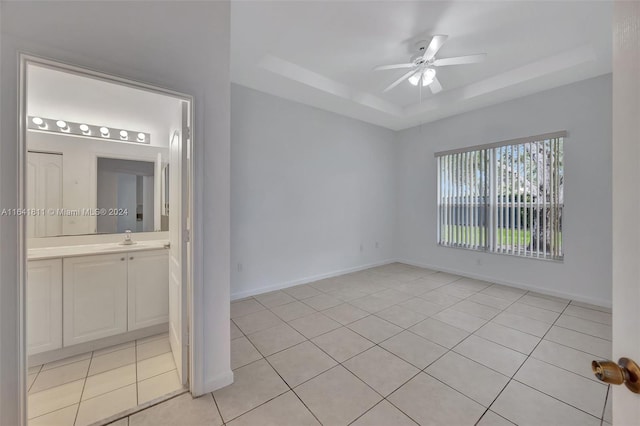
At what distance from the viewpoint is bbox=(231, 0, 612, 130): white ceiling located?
91.2 inches

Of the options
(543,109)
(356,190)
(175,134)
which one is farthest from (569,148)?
(175,134)

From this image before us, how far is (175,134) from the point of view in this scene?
204 centimetres

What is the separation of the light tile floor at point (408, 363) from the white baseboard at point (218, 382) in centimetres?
4

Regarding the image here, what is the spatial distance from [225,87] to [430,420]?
2.58 metres

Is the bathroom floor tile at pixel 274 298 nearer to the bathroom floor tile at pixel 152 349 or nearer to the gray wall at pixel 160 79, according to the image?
the bathroom floor tile at pixel 152 349

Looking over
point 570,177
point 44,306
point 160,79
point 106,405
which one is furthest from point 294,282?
point 570,177

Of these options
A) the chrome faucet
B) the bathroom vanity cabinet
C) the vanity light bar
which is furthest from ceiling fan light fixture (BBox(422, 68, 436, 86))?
the chrome faucet

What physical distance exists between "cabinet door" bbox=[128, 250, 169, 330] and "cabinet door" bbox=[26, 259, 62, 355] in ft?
1.61

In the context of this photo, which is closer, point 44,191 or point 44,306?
point 44,306

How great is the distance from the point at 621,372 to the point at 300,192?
12.2 ft

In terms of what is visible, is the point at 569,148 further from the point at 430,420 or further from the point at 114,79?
the point at 114,79

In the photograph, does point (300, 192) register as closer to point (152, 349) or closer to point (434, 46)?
point (434, 46)

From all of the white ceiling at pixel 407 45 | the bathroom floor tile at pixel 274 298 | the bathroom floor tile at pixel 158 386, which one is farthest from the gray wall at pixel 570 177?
the bathroom floor tile at pixel 158 386

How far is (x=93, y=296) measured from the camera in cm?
223
